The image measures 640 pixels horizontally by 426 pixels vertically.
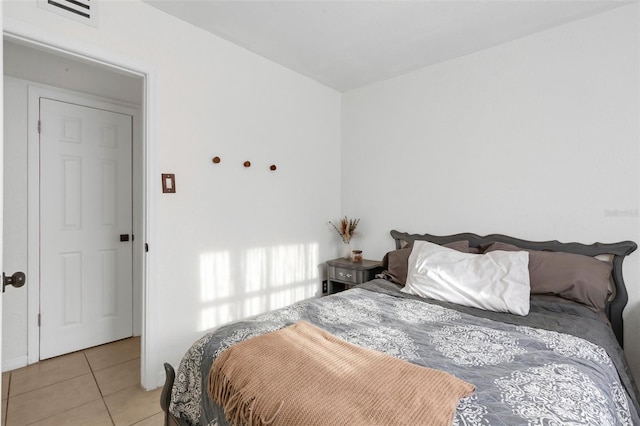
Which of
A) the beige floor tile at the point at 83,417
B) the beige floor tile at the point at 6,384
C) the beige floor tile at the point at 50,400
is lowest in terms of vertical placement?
the beige floor tile at the point at 83,417

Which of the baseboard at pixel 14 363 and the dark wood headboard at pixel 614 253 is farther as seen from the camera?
the baseboard at pixel 14 363

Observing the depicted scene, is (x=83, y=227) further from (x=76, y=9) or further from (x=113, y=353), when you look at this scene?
(x=76, y=9)

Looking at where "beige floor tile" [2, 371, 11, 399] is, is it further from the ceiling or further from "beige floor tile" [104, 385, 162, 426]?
the ceiling

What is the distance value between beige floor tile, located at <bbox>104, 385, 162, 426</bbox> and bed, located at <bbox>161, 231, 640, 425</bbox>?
2.24 ft

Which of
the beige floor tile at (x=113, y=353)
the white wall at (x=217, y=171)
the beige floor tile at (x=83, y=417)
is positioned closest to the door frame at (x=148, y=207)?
the white wall at (x=217, y=171)

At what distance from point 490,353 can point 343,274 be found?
75.0 inches

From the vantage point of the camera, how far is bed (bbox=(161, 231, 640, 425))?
1012 mm

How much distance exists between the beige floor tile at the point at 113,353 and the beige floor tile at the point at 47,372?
61 mm

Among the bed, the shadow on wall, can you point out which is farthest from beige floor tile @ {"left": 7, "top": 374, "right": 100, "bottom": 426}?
the bed

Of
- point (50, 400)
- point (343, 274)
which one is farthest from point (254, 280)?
point (50, 400)

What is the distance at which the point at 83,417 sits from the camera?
195cm

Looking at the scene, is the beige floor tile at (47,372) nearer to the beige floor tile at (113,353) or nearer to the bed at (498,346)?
the beige floor tile at (113,353)

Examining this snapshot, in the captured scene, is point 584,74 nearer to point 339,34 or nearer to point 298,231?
point 339,34

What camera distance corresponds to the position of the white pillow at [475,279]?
6.25 ft
